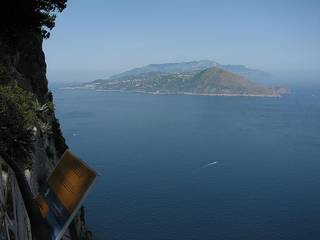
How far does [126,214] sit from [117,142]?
50.6m

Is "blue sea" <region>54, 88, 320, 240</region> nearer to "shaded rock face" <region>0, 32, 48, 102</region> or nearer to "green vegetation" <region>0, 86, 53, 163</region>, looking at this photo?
"shaded rock face" <region>0, 32, 48, 102</region>

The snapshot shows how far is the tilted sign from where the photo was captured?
9125mm

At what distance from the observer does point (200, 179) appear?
8581cm

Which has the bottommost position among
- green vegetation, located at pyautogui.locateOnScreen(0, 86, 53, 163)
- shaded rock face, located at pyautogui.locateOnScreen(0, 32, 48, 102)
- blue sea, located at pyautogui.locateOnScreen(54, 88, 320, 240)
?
blue sea, located at pyautogui.locateOnScreen(54, 88, 320, 240)

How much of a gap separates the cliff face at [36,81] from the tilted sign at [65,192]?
685 cm

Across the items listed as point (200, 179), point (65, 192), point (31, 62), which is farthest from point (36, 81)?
point (200, 179)

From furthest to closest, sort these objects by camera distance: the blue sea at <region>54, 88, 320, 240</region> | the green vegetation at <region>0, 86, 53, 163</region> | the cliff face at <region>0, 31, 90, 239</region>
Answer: the blue sea at <region>54, 88, 320, 240</region>
the cliff face at <region>0, 31, 90, 239</region>
the green vegetation at <region>0, 86, 53, 163</region>

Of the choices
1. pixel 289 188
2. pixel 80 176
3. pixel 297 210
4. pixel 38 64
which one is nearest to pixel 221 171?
pixel 289 188

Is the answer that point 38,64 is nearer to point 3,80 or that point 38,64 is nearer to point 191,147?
point 3,80

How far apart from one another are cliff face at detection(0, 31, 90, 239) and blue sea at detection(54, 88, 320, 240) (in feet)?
105

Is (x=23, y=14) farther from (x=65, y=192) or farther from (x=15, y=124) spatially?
(x=65, y=192)

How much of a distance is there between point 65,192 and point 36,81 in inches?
821

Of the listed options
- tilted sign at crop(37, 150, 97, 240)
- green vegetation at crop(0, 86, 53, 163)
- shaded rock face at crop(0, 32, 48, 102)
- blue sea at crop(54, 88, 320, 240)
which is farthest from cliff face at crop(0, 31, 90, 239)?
blue sea at crop(54, 88, 320, 240)

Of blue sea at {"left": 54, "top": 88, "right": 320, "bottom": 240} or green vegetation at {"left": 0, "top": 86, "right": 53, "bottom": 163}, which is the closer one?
green vegetation at {"left": 0, "top": 86, "right": 53, "bottom": 163}
